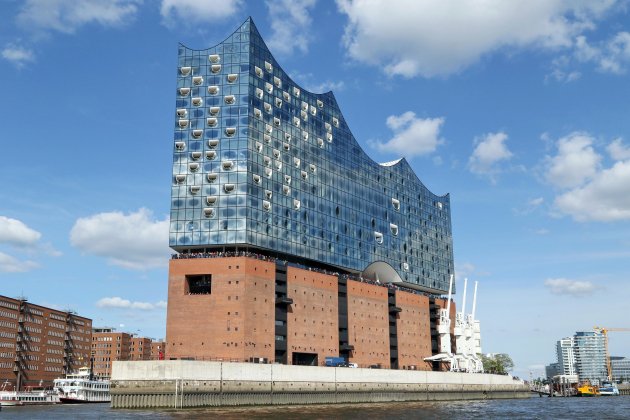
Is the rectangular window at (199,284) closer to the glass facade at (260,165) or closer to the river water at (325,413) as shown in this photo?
the glass facade at (260,165)

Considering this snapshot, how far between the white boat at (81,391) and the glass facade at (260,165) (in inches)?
2750

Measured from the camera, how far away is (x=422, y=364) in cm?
16662

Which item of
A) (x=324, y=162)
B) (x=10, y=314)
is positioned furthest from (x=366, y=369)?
(x=10, y=314)

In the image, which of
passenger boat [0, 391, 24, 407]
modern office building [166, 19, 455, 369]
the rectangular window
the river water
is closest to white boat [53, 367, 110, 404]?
passenger boat [0, 391, 24, 407]

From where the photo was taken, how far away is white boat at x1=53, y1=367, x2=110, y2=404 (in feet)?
553

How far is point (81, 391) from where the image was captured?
17062 centimetres

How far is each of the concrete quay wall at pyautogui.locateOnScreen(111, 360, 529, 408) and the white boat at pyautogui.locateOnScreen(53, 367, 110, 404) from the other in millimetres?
76944

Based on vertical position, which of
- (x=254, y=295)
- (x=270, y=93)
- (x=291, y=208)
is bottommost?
(x=254, y=295)

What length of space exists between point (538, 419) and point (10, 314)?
16269 cm

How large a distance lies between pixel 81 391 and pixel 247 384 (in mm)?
82461

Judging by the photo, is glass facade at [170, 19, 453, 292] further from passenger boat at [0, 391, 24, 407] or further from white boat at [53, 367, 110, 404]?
white boat at [53, 367, 110, 404]

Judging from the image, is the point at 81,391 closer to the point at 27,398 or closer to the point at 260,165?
the point at 27,398

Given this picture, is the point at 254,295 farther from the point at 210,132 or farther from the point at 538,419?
the point at 538,419

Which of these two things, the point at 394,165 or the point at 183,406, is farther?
the point at 394,165
